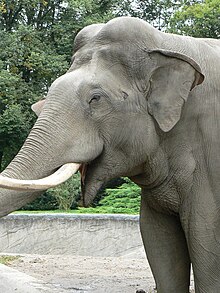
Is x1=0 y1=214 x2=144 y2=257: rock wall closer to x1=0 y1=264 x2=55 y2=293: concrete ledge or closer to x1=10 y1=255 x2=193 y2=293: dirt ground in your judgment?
x1=10 y1=255 x2=193 y2=293: dirt ground

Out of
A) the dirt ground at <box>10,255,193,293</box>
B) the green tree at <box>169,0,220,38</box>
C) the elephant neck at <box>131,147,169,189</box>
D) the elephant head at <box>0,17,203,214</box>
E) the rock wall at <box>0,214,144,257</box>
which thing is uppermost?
the elephant head at <box>0,17,203,214</box>

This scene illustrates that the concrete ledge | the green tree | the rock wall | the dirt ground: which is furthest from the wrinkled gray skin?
the green tree

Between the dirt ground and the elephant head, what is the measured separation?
11.0 feet

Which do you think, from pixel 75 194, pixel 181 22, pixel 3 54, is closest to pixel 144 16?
pixel 181 22

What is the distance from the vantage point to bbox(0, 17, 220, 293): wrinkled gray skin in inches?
123

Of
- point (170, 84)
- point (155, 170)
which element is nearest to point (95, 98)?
point (170, 84)

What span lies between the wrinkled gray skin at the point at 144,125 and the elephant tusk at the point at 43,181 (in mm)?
43

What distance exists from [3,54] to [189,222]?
17.2 m

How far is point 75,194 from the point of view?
16297 millimetres

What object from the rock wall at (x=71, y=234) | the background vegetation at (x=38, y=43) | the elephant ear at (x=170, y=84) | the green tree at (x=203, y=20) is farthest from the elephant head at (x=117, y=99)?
the green tree at (x=203, y=20)

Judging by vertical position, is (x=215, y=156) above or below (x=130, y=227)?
above

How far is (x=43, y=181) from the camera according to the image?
9.45ft

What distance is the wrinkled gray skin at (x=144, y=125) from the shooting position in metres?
3.13

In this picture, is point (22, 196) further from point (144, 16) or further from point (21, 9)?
point (144, 16)
